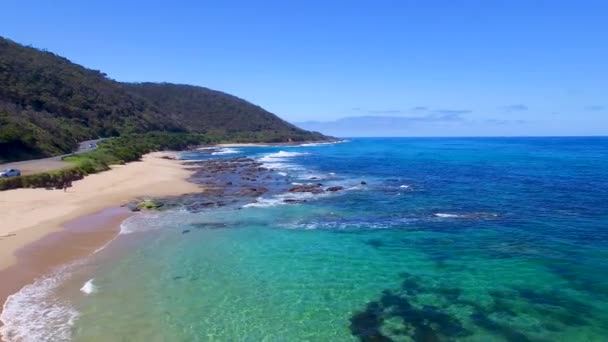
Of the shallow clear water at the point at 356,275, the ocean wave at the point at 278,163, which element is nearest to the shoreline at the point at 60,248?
the shallow clear water at the point at 356,275

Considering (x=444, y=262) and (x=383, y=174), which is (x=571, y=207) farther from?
(x=383, y=174)

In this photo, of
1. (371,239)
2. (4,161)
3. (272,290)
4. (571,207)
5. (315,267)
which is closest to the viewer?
(272,290)

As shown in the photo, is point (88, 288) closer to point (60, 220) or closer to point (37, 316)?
point (37, 316)

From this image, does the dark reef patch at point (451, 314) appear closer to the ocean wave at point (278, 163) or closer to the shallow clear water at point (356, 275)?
the shallow clear water at point (356, 275)

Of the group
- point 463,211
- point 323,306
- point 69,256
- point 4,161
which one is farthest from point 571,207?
point 4,161

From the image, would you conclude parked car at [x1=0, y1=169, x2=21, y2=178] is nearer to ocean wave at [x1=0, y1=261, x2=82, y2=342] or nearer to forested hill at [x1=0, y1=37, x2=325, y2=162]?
forested hill at [x1=0, y1=37, x2=325, y2=162]
